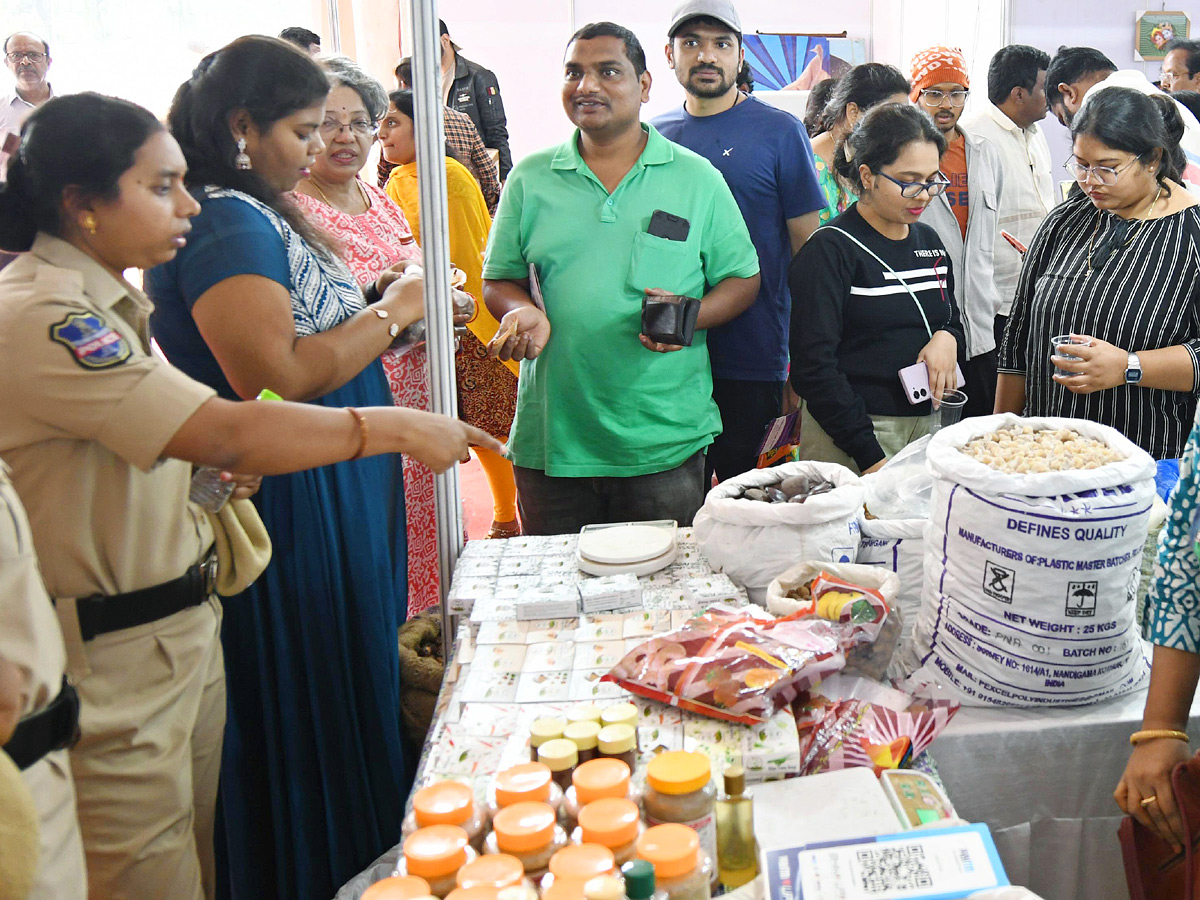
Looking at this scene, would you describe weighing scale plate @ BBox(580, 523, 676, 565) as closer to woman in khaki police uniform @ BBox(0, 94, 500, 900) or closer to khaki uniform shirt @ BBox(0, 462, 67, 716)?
woman in khaki police uniform @ BBox(0, 94, 500, 900)

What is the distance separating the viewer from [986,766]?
4.53 ft

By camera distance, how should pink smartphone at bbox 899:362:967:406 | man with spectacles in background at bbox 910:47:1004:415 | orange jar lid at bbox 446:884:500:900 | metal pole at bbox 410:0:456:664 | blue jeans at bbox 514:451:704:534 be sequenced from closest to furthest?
orange jar lid at bbox 446:884:500:900, metal pole at bbox 410:0:456:664, pink smartphone at bbox 899:362:967:406, blue jeans at bbox 514:451:704:534, man with spectacles in background at bbox 910:47:1004:415

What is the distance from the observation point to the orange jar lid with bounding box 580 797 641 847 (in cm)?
87

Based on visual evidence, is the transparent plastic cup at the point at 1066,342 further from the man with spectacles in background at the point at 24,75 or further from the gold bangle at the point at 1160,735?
the man with spectacles in background at the point at 24,75

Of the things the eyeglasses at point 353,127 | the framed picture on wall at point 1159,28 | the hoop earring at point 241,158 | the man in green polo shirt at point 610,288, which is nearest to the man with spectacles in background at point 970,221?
the man in green polo shirt at point 610,288

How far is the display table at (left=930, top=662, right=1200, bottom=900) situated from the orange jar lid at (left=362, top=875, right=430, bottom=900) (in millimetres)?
826

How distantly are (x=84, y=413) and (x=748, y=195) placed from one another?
1.91 m

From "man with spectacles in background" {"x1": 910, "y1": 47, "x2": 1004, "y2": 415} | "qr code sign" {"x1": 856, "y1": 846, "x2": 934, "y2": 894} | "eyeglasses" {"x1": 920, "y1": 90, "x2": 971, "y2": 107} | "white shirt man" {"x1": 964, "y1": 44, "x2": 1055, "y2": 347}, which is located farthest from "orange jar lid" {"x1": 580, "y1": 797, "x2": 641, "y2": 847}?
"eyeglasses" {"x1": 920, "y1": 90, "x2": 971, "y2": 107}

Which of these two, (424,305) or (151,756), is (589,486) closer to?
(424,305)

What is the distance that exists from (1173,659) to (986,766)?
299 mm

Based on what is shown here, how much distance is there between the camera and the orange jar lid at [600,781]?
3.05 feet

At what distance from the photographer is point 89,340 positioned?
104 centimetres

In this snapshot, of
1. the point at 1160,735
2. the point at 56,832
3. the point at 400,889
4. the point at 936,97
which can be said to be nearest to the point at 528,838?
the point at 400,889

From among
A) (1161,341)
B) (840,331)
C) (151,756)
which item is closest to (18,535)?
(151,756)
